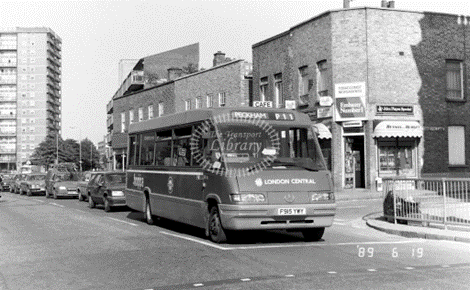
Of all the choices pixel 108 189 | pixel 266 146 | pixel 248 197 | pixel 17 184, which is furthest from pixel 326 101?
pixel 17 184

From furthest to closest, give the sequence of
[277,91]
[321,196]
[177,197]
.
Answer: [277,91], [177,197], [321,196]

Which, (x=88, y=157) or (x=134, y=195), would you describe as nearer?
(x=134, y=195)

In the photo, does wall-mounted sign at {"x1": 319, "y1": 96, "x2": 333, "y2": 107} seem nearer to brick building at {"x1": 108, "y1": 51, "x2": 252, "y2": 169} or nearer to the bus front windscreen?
brick building at {"x1": 108, "y1": 51, "x2": 252, "y2": 169}

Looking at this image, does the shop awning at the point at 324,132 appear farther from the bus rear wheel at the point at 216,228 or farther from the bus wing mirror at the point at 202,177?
the bus rear wheel at the point at 216,228

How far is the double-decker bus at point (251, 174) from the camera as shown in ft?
34.2

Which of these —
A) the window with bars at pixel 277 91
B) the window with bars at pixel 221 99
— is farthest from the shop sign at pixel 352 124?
the window with bars at pixel 221 99

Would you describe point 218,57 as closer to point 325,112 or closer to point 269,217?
point 325,112

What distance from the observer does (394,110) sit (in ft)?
89.1

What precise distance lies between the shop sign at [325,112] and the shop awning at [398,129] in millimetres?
2480

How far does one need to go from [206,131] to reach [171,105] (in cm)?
3475

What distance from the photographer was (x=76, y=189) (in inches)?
1219

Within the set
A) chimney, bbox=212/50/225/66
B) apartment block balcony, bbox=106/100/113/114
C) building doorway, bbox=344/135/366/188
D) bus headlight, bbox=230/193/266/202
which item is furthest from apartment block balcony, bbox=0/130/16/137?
bus headlight, bbox=230/193/266/202

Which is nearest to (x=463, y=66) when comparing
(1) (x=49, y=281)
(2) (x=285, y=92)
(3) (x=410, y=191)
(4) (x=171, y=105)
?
(2) (x=285, y=92)

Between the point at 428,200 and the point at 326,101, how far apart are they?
1507cm
